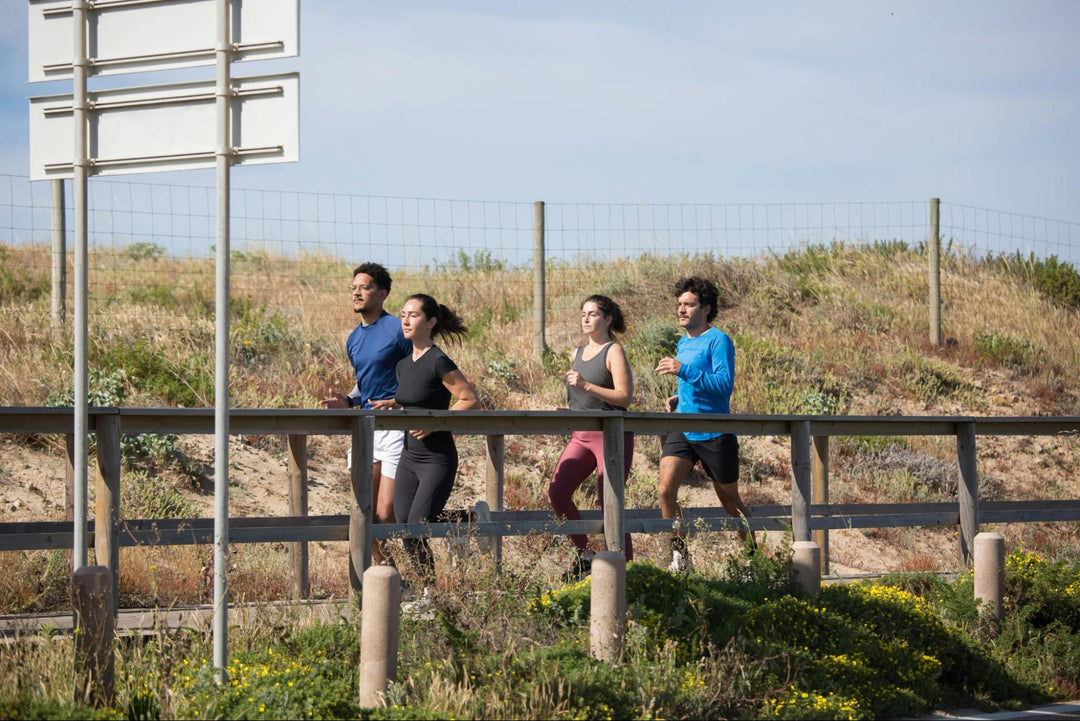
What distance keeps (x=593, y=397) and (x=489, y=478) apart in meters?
1.10

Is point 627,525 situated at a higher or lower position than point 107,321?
lower

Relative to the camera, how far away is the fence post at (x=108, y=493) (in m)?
5.70

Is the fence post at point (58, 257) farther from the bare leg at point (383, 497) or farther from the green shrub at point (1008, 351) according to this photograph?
the green shrub at point (1008, 351)

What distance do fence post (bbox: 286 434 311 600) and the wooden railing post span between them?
1.87 meters

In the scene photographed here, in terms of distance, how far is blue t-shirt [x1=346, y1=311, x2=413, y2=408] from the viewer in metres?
7.54

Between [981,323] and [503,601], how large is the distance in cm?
1478

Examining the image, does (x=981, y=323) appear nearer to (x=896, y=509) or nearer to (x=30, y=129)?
(x=896, y=509)

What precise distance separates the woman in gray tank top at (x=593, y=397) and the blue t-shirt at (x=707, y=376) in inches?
19.0

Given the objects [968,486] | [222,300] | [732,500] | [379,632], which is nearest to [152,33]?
[222,300]

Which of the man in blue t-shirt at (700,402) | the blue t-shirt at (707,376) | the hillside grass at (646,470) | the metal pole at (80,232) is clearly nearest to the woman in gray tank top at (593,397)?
the man in blue t-shirt at (700,402)

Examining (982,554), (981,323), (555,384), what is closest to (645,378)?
(555,384)

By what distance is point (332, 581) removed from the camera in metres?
8.95

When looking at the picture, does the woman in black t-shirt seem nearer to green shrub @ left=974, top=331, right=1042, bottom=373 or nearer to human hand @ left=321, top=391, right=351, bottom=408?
human hand @ left=321, top=391, right=351, bottom=408

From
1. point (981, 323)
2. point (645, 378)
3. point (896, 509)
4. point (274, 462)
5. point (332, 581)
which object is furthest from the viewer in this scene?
point (981, 323)
